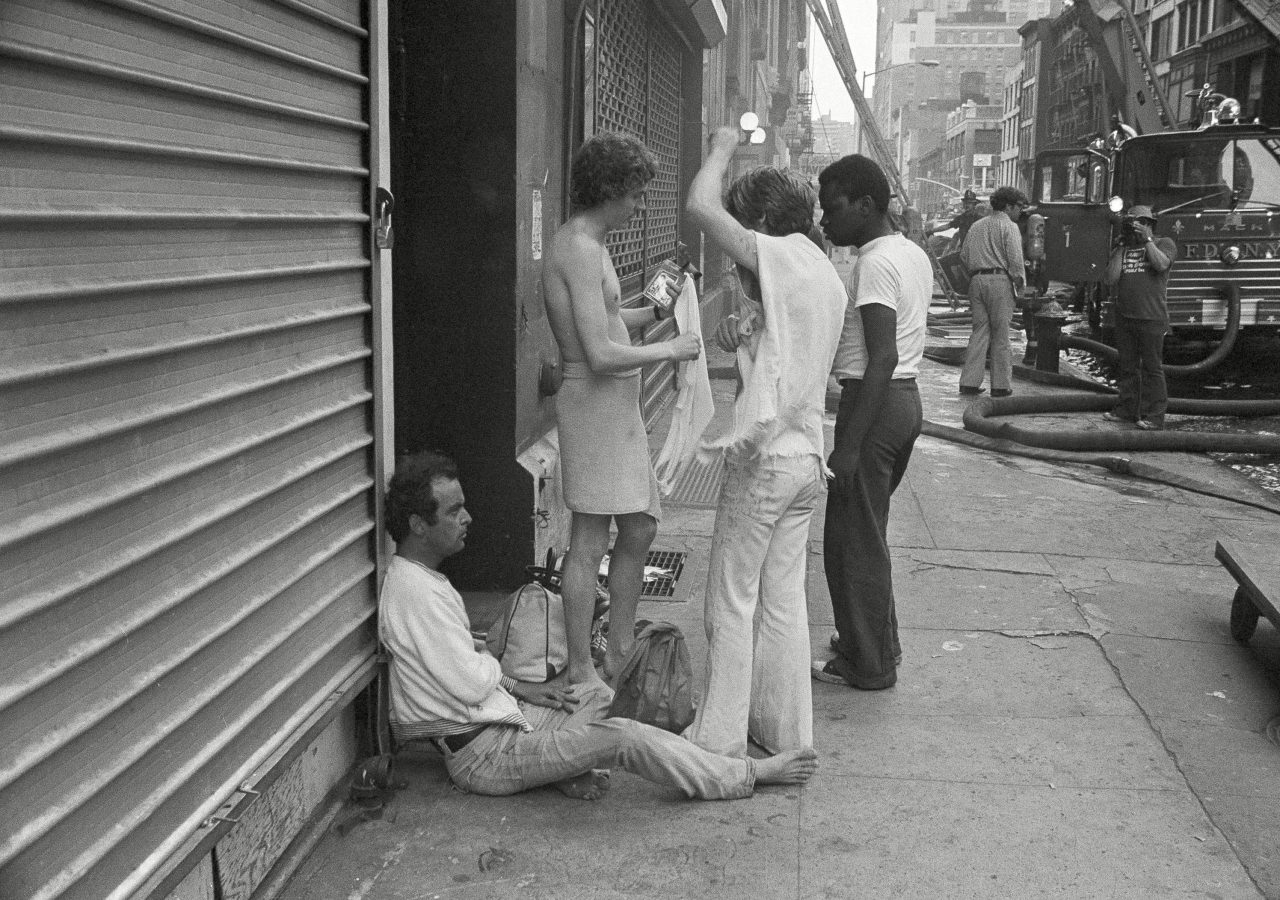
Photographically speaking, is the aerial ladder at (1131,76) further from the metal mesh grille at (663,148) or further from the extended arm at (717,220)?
the extended arm at (717,220)

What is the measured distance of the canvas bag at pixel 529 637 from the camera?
4195mm

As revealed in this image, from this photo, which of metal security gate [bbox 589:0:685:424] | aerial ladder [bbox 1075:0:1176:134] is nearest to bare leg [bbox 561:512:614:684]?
metal security gate [bbox 589:0:685:424]

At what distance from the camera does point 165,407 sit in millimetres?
2664

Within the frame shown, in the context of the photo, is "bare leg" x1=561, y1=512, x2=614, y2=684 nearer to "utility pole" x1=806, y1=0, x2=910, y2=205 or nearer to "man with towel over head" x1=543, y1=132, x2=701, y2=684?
"man with towel over head" x1=543, y1=132, x2=701, y2=684

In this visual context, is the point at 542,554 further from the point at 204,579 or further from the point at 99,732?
the point at 99,732

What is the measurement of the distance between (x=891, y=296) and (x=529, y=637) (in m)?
1.67

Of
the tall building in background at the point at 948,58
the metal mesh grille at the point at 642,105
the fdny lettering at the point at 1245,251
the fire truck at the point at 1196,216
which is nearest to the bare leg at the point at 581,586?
the metal mesh grille at the point at 642,105

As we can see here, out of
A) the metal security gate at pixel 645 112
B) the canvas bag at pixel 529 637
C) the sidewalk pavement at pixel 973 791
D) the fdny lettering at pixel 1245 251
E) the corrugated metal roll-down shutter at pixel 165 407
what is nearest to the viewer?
the corrugated metal roll-down shutter at pixel 165 407

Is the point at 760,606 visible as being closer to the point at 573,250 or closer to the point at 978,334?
the point at 573,250

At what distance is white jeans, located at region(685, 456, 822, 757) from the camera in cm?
393

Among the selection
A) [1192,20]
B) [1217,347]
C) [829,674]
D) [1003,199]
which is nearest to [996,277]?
[1003,199]

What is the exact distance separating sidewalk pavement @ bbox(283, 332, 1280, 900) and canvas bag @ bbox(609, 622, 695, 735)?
0.23 metres

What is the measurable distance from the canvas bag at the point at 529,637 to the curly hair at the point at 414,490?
1.80 ft

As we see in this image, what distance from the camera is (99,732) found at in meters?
2.41
